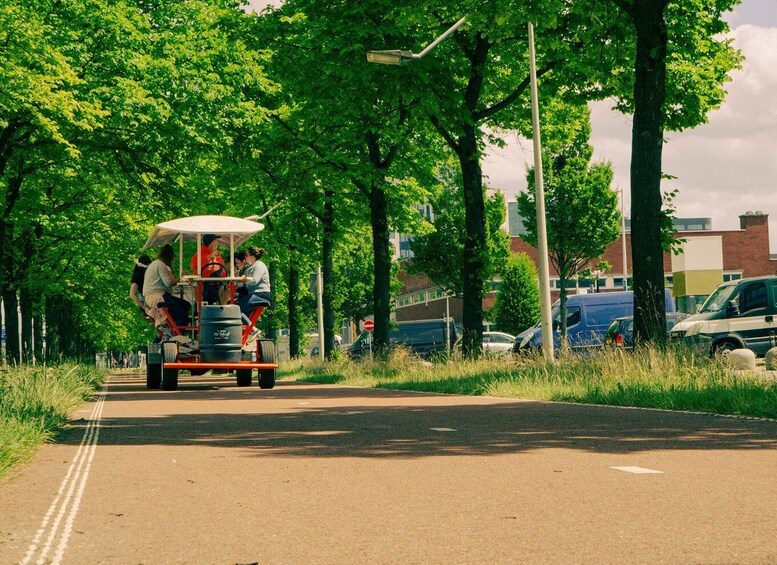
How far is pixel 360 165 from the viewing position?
1056 inches

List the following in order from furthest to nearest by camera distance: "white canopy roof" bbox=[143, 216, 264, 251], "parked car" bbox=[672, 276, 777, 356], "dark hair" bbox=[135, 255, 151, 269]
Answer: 1. "parked car" bbox=[672, 276, 777, 356]
2. "dark hair" bbox=[135, 255, 151, 269]
3. "white canopy roof" bbox=[143, 216, 264, 251]

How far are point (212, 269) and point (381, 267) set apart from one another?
31.2ft

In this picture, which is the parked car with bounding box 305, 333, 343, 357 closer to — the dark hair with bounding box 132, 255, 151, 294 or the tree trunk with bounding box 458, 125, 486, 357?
→ the tree trunk with bounding box 458, 125, 486, 357

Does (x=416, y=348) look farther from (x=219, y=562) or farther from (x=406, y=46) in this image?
(x=219, y=562)

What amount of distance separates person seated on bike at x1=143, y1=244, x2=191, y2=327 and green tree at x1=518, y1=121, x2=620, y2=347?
24728 millimetres

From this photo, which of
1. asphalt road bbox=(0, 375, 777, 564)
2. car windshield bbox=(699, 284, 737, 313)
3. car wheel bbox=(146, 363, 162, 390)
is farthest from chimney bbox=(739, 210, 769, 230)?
asphalt road bbox=(0, 375, 777, 564)

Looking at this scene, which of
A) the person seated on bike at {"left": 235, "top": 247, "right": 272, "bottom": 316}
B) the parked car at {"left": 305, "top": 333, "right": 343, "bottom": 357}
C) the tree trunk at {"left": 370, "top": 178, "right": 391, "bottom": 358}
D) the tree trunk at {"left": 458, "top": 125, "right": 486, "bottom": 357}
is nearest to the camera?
the person seated on bike at {"left": 235, "top": 247, "right": 272, "bottom": 316}

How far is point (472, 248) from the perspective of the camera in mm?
21938

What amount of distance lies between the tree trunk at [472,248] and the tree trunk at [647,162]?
5.79 metres

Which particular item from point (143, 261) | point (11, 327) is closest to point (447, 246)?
point (11, 327)

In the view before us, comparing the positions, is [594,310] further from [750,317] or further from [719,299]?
[750,317]

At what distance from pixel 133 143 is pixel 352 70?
491 centimetres

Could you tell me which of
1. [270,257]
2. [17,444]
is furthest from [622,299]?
[17,444]

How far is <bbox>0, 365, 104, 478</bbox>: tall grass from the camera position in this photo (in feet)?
27.7
